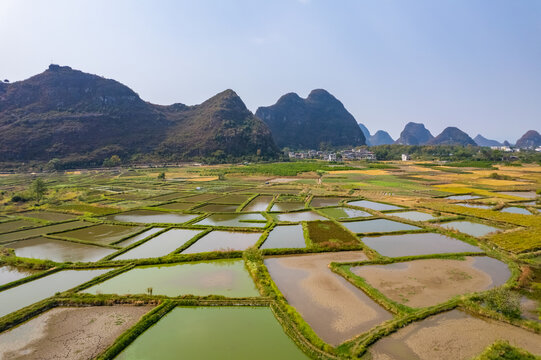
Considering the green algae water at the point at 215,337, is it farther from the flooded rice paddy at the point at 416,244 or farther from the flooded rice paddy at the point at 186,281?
the flooded rice paddy at the point at 416,244

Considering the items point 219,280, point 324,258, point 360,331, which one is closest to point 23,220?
point 219,280

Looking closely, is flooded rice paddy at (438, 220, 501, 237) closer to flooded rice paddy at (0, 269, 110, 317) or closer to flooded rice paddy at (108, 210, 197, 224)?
flooded rice paddy at (108, 210, 197, 224)

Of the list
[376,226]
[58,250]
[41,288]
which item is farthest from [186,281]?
[376,226]

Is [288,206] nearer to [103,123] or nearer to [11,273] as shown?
[11,273]

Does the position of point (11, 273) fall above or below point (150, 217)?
below

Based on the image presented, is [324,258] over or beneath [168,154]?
beneath

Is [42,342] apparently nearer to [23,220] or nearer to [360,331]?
[360,331]
